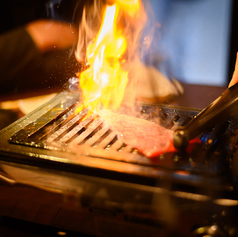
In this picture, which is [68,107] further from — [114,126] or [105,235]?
[105,235]

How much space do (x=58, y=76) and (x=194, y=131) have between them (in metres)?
2.06

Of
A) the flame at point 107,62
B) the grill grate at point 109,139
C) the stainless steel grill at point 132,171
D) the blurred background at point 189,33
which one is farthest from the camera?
the blurred background at point 189,33

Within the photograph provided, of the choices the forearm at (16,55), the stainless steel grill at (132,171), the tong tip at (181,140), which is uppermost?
the forearm at (16,55)

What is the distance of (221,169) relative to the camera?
1.22 metres

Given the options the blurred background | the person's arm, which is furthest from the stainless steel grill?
the blurred background

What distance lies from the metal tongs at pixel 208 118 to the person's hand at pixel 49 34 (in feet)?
7.48

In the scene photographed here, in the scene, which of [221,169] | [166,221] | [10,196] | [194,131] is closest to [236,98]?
[194,131]

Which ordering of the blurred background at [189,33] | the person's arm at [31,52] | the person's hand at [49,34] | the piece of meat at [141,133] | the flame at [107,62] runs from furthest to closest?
the blurred background at [189,33]
the person's hand at [49,34]
the person's arm at [31,52]
the flame at [107,62]
the piece of meat at [141,133]

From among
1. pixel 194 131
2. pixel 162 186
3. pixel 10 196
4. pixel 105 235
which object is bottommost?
pixel 105 235

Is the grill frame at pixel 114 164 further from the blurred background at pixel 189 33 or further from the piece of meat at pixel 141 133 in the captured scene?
the blurred background at pixel 189 33

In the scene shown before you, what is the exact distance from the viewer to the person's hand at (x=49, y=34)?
3139 millimetres

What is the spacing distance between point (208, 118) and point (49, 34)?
8.74 ft

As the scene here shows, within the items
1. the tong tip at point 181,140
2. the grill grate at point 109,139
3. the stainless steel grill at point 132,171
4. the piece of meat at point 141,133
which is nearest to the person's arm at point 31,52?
the grill grate at point 109,139

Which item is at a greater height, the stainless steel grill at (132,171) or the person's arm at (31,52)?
the person's arm at (31,52)
